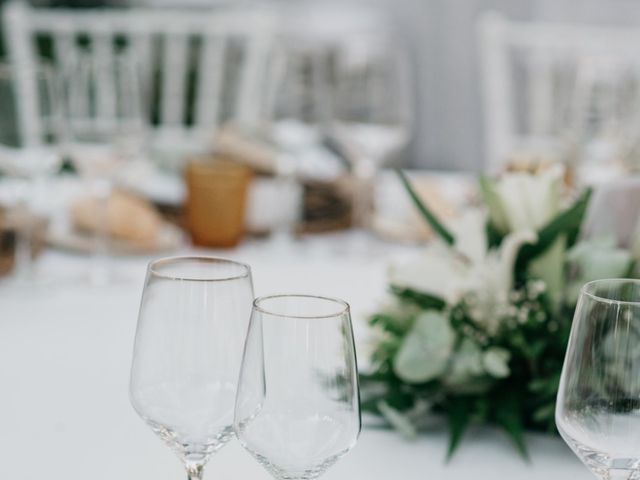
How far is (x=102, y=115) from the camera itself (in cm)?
127

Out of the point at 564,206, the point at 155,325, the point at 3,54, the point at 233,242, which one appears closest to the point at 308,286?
the point at 233,242

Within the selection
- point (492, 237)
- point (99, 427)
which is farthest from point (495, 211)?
Result: point (99, 427)

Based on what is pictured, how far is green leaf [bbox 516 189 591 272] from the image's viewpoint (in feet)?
3.01

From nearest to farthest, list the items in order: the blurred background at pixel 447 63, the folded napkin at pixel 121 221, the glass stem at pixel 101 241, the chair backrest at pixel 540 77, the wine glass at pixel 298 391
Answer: the wine glass at pixel 298 391, the glass stem at pixel 101 241, the folded napkin at pixel 121 221, the chair backrest at pixel 540 77, the blurred background at pixel 447 63

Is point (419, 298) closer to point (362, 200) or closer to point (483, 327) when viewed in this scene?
point (483, 327)

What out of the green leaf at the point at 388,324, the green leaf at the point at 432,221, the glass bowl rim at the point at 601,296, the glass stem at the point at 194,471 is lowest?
the glass stem at the point at 194,471

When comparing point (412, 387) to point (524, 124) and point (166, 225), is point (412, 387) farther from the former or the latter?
point (524, 124)

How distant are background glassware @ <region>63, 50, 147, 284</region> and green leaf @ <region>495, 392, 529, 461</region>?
0.61 metres

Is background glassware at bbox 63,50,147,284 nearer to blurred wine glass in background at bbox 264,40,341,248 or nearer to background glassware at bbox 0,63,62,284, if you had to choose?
background glassware at bbox 0,63,62,284

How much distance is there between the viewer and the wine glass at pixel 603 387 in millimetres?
604

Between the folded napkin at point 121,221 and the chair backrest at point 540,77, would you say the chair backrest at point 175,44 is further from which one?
the folded napkin at point 121,221

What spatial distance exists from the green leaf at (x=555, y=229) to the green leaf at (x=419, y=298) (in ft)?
0.29

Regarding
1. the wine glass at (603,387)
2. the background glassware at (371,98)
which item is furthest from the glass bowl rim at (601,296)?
the background glassware at (371,98)

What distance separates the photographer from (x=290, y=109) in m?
1.30
